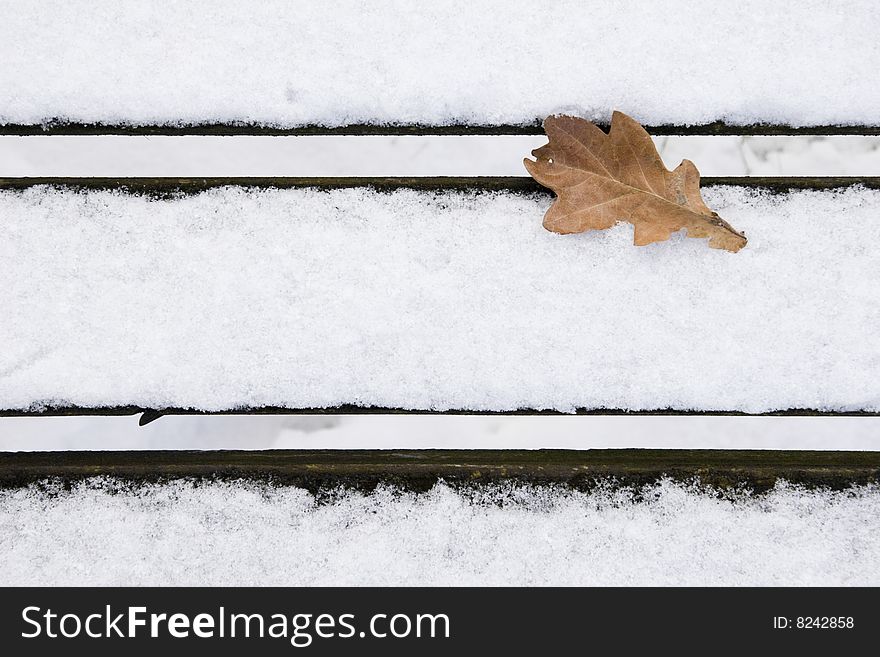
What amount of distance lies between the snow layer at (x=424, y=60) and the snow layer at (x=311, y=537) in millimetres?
564

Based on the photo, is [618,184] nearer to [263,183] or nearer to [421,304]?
[421,304]

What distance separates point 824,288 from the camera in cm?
86

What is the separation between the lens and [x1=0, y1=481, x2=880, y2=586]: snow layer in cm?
88

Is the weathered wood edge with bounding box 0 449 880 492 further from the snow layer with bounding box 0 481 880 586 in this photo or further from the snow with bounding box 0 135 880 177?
the snow with bounding box 0 135 880 177

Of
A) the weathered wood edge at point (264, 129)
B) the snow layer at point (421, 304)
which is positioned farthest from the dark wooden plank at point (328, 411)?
the weathered wood edge at point (264, 129)

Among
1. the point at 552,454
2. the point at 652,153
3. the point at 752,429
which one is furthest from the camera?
the point at 752,429

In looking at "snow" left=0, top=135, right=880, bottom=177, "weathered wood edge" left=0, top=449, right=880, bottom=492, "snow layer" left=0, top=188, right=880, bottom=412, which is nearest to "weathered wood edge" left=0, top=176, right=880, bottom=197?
"snow layer" left=0, top=188, right=880, bottom=412

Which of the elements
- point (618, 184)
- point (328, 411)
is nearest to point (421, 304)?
point (328, 411)

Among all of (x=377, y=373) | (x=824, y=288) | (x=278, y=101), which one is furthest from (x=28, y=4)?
(x=824, y=288)

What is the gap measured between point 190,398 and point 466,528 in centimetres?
45

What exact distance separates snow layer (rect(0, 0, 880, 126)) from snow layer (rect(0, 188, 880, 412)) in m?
0.13

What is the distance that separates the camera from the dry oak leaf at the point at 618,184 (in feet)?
2.68

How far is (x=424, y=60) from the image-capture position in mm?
883
